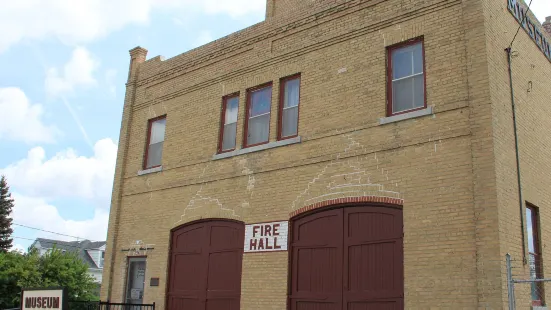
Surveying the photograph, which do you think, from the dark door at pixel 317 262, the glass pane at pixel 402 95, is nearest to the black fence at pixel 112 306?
the dark door at pixel 317 262

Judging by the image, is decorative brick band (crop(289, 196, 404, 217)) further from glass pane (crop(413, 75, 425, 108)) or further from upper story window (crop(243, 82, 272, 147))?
upper story window (crop(243, 82, 272, 147))

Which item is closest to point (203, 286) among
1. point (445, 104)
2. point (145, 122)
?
point (145, 122)

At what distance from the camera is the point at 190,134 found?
15414 mm

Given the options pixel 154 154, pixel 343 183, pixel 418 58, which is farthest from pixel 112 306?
pixel 418 58

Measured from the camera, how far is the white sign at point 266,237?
12359 mm

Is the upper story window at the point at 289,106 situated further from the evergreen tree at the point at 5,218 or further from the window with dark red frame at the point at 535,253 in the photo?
the evergreen tree at the point at 5,218

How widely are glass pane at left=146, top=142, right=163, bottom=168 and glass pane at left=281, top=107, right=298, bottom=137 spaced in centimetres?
455

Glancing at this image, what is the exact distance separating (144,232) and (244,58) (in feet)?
18.3

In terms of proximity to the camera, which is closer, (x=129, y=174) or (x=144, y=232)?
(x=144, y=232)

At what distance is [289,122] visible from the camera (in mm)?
13312

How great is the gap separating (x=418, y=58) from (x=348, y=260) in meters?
4.34

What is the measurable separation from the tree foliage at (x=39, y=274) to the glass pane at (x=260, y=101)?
944 centimetres

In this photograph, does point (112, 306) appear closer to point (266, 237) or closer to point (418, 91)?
point (266, 237)

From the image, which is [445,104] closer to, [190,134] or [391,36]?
[391,36]
